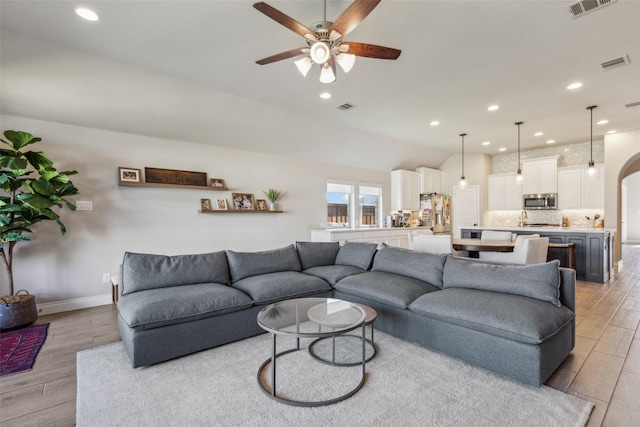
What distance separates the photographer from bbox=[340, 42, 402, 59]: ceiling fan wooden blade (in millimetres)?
2234

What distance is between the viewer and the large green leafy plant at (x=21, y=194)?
316cm

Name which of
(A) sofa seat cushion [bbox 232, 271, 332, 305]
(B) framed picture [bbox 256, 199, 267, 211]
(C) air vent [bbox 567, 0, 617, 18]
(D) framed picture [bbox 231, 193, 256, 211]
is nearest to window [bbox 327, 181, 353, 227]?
(B) framed picture [bbox 256, 199, 267, 211]

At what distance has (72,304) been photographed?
3.93 meters

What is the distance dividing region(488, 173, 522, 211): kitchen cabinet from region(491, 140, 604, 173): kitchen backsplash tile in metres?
0.40

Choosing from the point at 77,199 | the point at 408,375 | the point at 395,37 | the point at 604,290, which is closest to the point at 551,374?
the point at 408,375

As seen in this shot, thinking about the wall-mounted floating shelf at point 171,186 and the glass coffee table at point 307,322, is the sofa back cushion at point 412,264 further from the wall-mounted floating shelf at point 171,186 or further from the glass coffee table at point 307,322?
the wall-mounted floating shelf at point 171,186

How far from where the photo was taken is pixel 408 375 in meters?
2.21

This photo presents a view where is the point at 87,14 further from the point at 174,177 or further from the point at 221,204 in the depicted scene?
the point at 221,204

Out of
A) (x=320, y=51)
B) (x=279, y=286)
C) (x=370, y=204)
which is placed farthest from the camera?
(x=370, y=204)

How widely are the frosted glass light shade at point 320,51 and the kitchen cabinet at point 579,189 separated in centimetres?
762

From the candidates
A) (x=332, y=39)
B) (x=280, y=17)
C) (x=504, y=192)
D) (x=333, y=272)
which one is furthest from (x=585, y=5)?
(x=504, y=192)

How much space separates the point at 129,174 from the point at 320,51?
3544mm

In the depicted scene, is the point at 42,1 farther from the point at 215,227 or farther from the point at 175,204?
the point at 215,227

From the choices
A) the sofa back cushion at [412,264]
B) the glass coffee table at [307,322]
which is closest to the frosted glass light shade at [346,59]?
the glass coffee table at [307,322]
